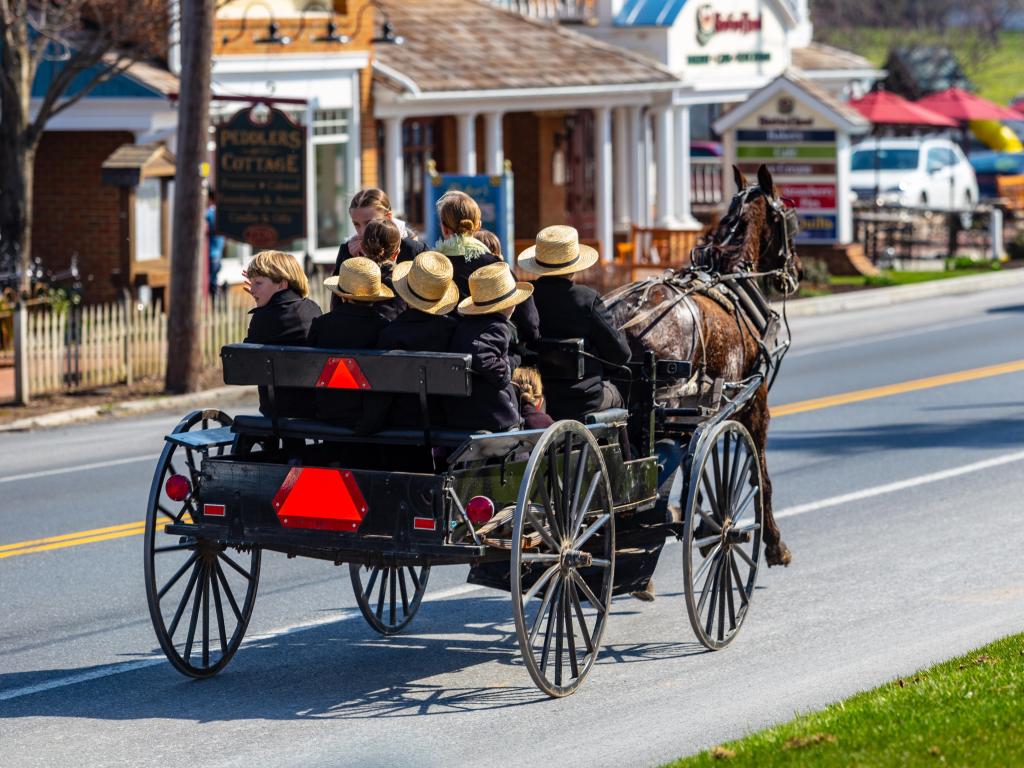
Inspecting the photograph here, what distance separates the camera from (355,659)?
28.1 ft

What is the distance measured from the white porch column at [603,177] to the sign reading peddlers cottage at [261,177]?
401 inches

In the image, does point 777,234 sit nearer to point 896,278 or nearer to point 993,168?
point 896,278

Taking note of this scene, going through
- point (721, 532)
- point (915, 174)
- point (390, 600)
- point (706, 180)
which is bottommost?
point (390, 600)

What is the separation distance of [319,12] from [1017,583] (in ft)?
60.8

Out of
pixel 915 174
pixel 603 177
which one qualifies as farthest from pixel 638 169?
pixel 915 174

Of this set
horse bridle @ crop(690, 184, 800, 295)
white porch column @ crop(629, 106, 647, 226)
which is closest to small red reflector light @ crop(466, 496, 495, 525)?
horse bridle @ crop(690, 184, 800, 295)

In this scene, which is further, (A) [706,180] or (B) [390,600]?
(A) [706,180]

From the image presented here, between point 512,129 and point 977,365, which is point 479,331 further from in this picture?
point 512,129

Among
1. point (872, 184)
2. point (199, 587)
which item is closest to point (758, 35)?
point (872, 184)

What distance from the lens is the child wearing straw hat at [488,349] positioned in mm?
7680

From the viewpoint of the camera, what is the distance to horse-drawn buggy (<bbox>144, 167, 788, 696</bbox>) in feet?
24.5

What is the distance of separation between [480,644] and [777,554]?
6.54 feet

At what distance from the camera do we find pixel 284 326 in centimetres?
820

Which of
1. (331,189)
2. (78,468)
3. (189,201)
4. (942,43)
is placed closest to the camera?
(78,468)
